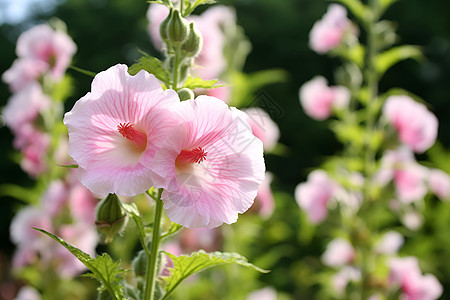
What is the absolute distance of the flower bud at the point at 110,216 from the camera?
0.65m

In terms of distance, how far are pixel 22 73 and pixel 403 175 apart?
143cm

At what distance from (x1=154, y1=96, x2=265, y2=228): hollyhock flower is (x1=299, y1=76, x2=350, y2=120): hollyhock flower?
145 cm

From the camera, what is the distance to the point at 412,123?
5.16ft

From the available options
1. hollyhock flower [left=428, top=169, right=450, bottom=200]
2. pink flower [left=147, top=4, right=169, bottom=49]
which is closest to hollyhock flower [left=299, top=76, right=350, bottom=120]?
hollyhock flower [left=428, top=169, right=450, bottom=200]

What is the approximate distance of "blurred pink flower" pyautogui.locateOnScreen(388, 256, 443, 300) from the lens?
1466 millimetres

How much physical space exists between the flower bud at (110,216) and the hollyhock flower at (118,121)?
0.11m

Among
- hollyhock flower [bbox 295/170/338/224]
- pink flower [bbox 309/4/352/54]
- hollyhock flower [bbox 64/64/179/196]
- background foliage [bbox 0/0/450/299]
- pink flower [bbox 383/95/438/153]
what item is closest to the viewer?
hollyhock flower [bbox 64/64/179/196]

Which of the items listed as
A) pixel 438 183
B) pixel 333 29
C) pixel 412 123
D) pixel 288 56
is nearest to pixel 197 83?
pixel 412 123

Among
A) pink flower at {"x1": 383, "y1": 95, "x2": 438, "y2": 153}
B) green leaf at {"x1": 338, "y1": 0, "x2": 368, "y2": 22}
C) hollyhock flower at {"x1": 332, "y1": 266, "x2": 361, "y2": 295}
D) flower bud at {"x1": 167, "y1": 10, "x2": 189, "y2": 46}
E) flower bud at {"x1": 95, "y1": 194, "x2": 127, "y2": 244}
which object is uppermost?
flower bud at {"x1": 167, "y1": 10, "x2": 189, "y2": 46}

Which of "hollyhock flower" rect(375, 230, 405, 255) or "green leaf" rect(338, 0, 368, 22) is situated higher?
"green leaf" rect(338, 0, 368, 22)

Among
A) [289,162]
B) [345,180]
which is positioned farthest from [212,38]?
[289,162]

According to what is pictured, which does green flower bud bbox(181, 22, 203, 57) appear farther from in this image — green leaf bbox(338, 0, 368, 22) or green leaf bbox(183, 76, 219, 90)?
green leaf bbox(338, 0, 368, 22)

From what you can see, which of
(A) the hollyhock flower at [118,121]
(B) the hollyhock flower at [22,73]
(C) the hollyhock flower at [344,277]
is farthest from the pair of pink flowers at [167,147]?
(B) the hollyhock flower at [22,73]

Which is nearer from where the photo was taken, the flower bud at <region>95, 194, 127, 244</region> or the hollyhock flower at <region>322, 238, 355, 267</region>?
the flower bud at <region>95, 194, 127, 244</region>
